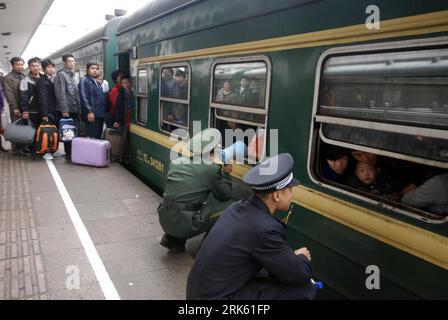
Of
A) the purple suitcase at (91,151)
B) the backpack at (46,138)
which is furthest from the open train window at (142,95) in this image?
the backpack at (46,138)

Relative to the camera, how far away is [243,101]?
3404 millimetres

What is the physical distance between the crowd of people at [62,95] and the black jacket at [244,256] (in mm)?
5323

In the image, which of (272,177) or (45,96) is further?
(45,96)

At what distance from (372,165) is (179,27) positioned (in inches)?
121

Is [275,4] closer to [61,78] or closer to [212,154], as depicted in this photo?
[212,154]

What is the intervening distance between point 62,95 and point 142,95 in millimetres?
1780

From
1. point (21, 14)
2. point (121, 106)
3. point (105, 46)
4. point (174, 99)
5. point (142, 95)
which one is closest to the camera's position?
point (174, 99)

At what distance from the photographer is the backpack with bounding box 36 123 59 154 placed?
6.97 metres

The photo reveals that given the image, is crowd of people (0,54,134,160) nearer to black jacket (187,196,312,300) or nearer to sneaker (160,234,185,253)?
sneaker (160,234,185,253)

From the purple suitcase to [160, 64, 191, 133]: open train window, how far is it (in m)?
1.94

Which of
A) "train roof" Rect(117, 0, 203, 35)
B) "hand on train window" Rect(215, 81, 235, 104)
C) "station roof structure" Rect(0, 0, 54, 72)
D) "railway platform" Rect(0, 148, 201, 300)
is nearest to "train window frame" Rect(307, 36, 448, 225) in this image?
"hand on train window" Rect(215, 81, 235, 104)

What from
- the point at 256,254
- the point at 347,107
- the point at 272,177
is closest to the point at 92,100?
the point at 347,107

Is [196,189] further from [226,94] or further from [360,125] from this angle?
[360,125]

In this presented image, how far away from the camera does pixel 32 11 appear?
13.3 m
